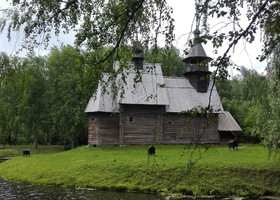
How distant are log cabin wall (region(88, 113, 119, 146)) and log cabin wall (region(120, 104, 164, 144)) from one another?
729 mm

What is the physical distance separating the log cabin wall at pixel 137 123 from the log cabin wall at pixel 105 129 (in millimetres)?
729

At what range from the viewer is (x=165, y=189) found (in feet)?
46.6

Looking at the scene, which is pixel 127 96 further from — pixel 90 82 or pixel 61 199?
pixel 90 82

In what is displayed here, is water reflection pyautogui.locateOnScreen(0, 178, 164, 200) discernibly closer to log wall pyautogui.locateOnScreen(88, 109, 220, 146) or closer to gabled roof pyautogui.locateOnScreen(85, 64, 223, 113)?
log wall pyautogui.locateOnScreen(88, 109, 220, 146)

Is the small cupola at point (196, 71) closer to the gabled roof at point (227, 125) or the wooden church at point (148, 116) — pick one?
the wooden church at point (148, 116)

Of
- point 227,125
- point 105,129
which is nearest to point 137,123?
point 105,129

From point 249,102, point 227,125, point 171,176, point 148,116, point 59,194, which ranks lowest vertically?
point 59,194

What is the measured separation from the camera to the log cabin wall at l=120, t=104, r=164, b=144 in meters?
28.3

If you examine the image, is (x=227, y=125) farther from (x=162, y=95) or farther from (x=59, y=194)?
(x=59, y=194)

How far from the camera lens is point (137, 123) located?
28672mm

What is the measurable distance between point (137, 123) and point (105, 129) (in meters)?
3.21

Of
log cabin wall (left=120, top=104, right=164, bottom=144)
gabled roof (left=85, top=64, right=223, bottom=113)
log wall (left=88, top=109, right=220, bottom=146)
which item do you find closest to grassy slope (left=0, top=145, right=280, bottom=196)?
log wall (left=88, top=109, right=220, bottom=146)

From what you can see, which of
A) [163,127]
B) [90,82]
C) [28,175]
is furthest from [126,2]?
[163,127]

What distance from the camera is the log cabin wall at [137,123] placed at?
28.3 metres
